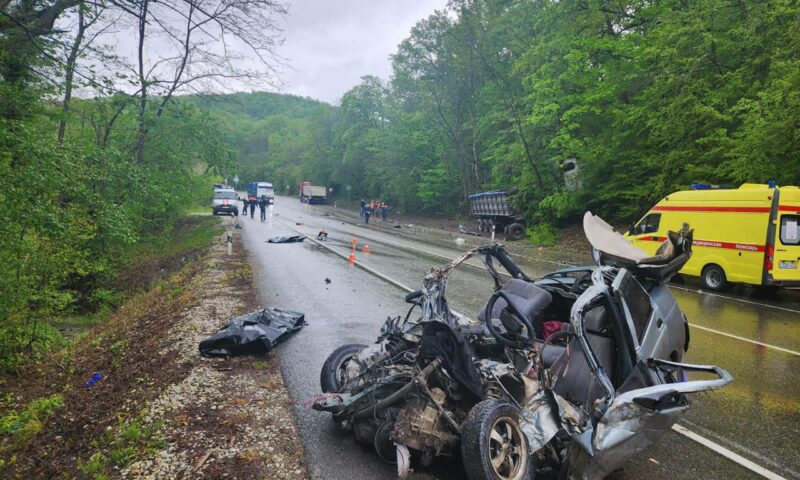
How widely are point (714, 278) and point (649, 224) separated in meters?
2.33

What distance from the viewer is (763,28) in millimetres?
13625

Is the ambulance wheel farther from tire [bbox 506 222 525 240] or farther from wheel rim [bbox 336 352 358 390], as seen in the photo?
tire [bbox 506 222 525 240]

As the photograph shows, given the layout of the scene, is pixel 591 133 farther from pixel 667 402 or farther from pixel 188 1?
pixel 667 402

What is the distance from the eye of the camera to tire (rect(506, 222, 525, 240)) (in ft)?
82.2

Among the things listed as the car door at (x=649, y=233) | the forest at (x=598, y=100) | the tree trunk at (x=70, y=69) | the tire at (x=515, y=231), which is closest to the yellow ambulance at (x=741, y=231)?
the car door at (x=649, y=233)

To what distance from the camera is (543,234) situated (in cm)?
2280

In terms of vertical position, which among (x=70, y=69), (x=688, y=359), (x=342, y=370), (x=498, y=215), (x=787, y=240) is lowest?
(x=688, y=359)

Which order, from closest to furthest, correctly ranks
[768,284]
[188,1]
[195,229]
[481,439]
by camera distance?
[481,439] < [188,1] < [768,284] < [195,229]

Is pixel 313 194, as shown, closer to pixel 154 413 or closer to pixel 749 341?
pixel 749 341

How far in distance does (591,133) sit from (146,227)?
72.4 ft

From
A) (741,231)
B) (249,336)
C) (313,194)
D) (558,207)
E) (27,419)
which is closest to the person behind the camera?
(27,419)

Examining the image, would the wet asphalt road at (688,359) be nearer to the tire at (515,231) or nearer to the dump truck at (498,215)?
the tire at (515,231)

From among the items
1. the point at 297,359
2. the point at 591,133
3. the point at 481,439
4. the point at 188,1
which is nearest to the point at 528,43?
the point at 591,133

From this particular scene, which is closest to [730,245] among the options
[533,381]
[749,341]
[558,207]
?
[749,341]
